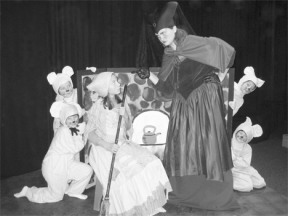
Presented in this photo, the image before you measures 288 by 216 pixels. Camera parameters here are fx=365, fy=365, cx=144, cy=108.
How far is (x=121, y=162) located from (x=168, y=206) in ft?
2.27

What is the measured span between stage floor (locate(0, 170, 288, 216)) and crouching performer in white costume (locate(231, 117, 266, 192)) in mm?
83

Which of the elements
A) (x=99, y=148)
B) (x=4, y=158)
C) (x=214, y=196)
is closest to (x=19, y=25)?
(x=4, y=158)

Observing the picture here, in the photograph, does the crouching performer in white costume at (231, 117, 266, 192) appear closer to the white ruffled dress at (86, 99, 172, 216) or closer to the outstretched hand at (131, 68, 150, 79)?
the white ruffled dress at (86, 99, 172, 216)

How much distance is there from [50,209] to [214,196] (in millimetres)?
1409

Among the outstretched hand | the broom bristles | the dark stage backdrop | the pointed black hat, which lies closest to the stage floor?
the broom bristles

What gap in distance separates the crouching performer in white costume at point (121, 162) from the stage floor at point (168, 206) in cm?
38

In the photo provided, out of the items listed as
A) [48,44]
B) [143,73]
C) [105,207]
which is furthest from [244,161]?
[48,44]

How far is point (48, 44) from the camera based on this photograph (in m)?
4.25

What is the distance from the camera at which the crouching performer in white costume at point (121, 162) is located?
2682mm

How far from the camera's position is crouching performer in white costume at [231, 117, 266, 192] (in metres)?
3.58

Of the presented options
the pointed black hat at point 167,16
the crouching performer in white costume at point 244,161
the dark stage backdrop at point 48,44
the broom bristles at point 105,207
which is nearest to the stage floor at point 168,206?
the crouching performer in white costume at point 244,161

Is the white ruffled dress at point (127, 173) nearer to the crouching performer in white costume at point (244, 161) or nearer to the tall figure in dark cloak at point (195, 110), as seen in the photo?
the tall figure in dark cloak at point (195, 110)

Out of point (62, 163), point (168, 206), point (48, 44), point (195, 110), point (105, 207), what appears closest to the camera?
point (105, 207)

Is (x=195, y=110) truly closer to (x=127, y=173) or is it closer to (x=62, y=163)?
(x=127, y=173)
